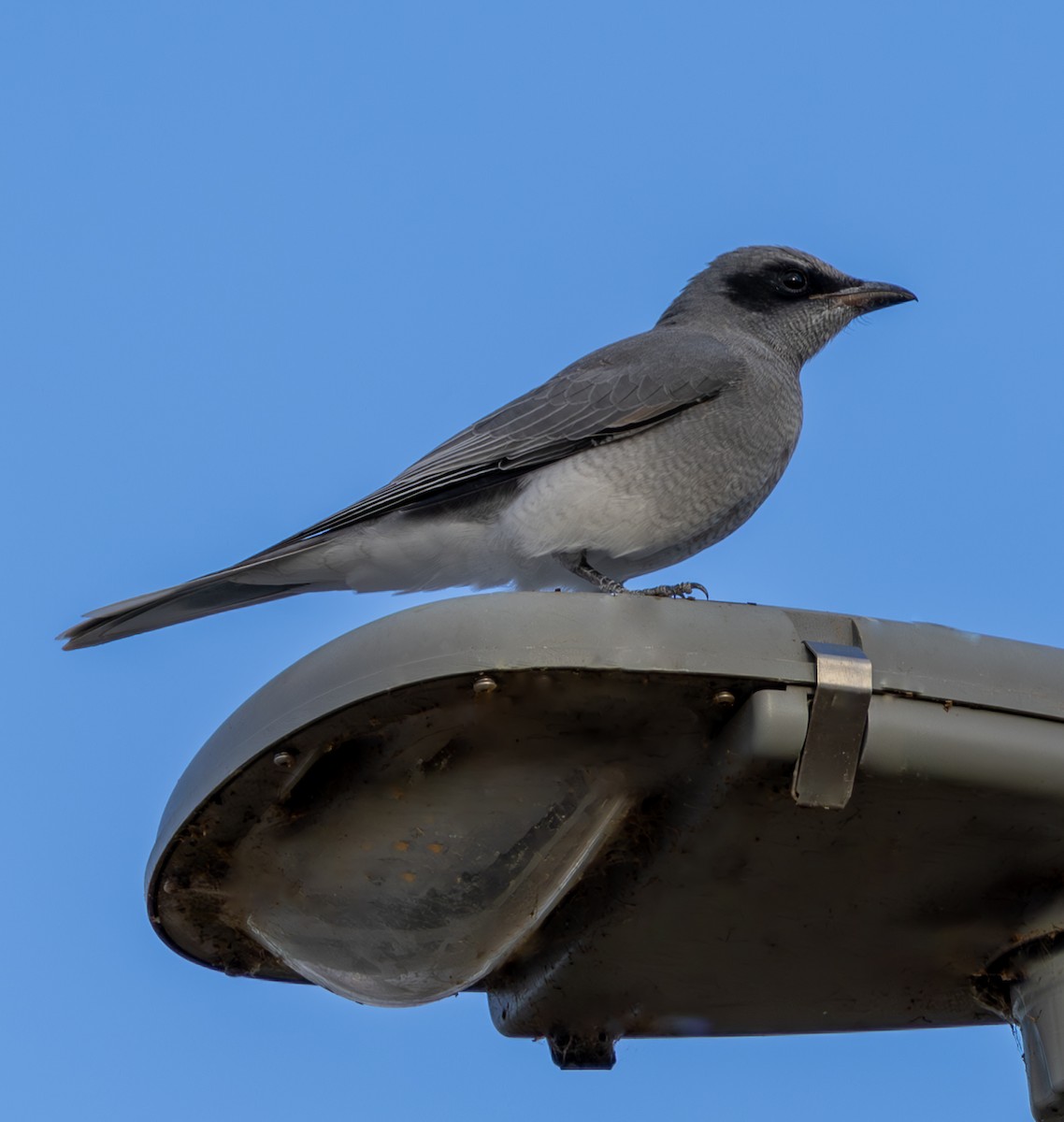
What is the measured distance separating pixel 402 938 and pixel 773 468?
9.89ft

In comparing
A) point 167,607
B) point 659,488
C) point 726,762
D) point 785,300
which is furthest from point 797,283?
point 726,762

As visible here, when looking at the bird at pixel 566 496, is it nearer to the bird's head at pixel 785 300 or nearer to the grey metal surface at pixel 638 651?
the bird's head at pixel 785 300

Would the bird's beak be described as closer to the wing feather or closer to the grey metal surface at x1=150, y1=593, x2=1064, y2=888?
the wing feather

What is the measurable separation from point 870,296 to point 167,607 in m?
3.07

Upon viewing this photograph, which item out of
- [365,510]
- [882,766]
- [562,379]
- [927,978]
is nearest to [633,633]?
[882,766]

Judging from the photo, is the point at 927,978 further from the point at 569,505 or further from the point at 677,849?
the point at 569,505

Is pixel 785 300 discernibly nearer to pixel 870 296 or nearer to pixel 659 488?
pixel 870 296

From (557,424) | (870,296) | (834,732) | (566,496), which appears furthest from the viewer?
(870,296)

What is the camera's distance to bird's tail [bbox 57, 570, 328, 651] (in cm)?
508

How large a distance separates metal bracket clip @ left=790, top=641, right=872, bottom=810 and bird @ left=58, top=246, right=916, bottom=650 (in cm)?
240

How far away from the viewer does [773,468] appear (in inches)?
219

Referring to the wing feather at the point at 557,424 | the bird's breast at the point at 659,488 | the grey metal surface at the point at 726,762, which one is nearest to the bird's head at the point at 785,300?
the wing feather at the point at 557,424

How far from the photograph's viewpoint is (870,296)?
6473 mm

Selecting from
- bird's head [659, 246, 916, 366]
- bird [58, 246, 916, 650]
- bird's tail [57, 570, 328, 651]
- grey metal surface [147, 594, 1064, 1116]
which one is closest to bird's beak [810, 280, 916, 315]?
bird's head [659, 246, 916, 366]
